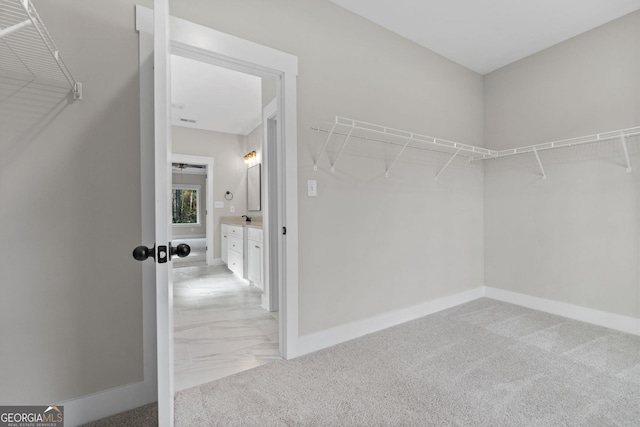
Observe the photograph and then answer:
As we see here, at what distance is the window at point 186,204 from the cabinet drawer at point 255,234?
23.1ft

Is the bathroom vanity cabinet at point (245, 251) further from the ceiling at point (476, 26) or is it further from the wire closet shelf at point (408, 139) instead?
the ceiling at point (476, 26)

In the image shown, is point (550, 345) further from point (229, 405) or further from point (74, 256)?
point (74, 256)

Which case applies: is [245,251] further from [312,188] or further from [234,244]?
[312,188]

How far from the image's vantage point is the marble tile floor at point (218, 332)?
77.0 inches

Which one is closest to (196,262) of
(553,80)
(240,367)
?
(240,367)

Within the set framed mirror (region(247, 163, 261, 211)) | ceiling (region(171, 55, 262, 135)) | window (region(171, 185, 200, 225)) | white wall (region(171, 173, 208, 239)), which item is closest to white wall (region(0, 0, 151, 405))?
ceiling (region(171, 55, 262, 135))

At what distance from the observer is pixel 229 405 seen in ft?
5.12

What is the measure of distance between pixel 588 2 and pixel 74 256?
12.9 feet

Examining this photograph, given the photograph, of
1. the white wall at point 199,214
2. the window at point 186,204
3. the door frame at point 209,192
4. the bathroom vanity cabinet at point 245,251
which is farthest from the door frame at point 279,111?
the window at point 186,204

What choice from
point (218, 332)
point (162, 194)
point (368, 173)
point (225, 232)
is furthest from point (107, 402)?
point (225, 232)

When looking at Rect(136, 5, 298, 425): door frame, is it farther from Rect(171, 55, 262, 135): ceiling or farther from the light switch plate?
Rect(171, 55, 262, 135): ceiling

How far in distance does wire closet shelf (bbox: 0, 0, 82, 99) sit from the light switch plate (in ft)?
4.53

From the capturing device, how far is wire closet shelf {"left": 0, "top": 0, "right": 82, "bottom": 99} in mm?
1123

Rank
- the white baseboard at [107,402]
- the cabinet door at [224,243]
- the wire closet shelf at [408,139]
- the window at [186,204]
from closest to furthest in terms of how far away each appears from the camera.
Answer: the white baseboard at [107,402] < the wire closet shelf at [408,139] < the cabinet door at [224,243] < the window at [186,204]
